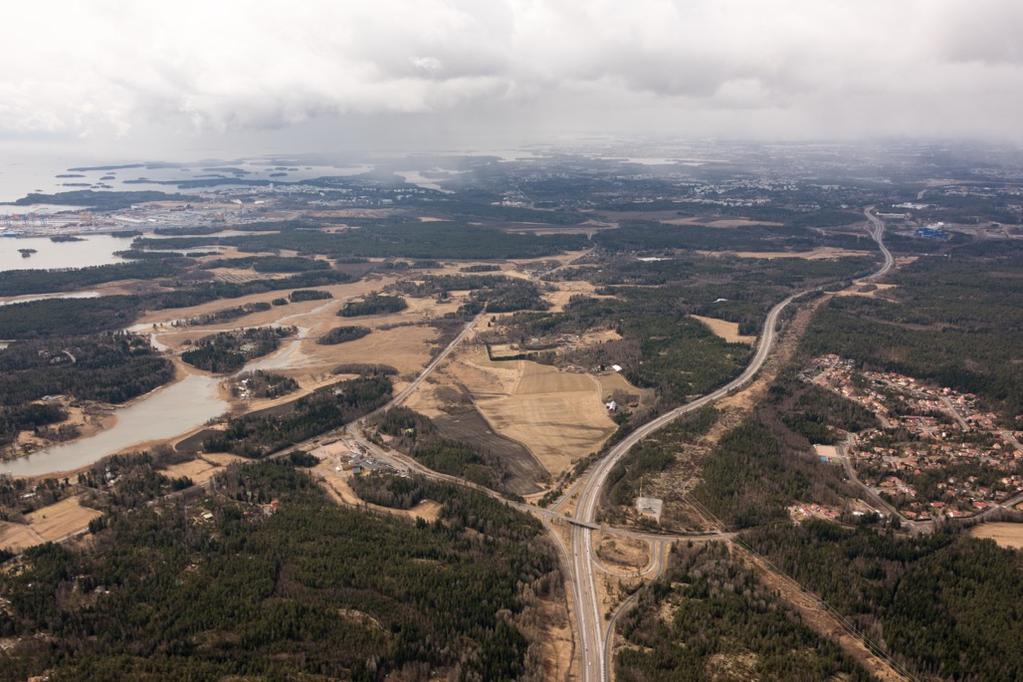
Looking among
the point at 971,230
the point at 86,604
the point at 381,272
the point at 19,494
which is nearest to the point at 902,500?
the point at 86,604

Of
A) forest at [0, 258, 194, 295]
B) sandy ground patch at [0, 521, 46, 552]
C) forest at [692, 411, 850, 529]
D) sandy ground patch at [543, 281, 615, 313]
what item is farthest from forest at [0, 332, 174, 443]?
forest at [692, 411, 850, 529]

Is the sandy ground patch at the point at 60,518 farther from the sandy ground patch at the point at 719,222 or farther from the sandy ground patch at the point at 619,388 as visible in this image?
the sandy ground patch at the point at 719,222

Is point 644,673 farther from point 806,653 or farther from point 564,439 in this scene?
point 564,439

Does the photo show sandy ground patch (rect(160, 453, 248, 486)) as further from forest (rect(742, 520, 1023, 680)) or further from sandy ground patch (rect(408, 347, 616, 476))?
forest (rect(742, 520, 1023, 680))

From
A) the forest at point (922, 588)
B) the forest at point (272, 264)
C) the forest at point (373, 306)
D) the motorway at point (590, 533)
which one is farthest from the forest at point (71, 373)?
the forest at point (922, 588)

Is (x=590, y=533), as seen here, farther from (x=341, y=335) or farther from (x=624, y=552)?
(x=341, y=335)
